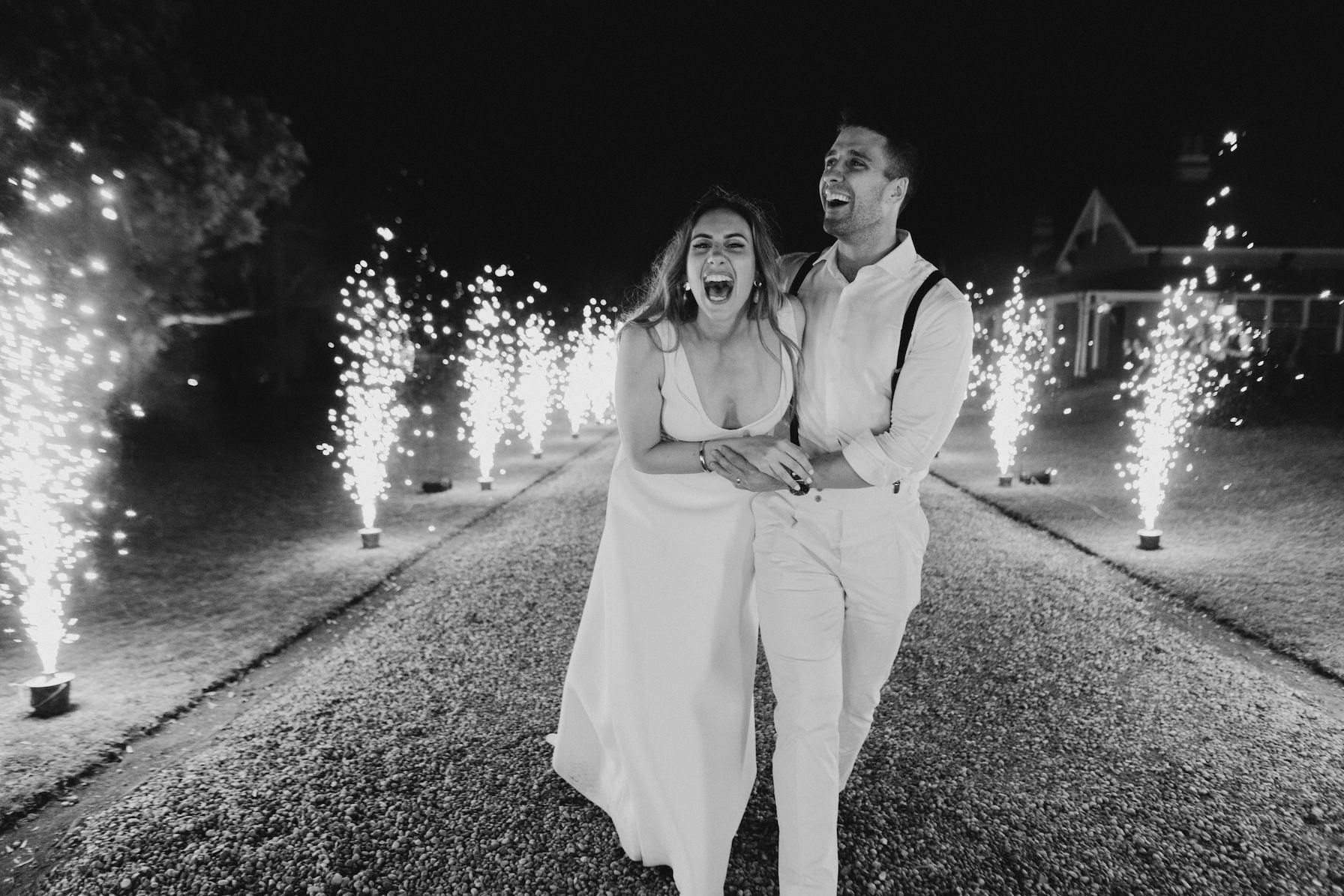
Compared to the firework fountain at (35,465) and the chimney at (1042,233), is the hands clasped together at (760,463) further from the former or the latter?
the chimney at (1042,233)

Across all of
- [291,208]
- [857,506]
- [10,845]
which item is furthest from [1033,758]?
[291,208]

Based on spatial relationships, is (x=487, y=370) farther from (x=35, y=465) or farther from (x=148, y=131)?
(x=35, y=465)

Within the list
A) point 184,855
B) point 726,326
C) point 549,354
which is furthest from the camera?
point 549,354

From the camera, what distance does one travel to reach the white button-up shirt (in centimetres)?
268

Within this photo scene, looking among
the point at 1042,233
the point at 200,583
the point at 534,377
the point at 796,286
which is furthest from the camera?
the point at 1042,233

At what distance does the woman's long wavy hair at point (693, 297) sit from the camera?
289 cm

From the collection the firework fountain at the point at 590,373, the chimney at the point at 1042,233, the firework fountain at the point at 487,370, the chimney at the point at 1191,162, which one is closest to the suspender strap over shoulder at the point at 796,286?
the firework fountain at the point at 487,370

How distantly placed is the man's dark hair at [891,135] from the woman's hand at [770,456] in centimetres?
102

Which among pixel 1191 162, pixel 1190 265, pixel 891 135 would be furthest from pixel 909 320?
pixel 1191 162

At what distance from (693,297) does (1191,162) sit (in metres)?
37.8

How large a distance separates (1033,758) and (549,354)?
17367 millimetres

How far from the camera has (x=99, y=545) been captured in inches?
347

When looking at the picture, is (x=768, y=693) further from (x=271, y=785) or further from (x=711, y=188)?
(x=711, y=188)

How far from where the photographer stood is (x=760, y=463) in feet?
8.64
